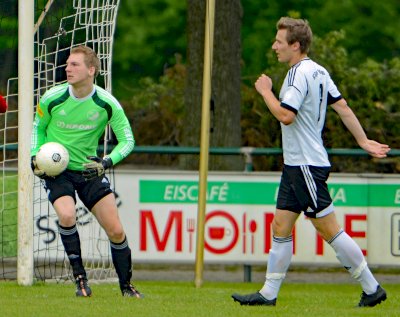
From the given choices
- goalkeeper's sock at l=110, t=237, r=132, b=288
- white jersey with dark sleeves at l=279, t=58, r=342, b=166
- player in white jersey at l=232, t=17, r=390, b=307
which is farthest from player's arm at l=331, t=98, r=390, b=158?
goalkeeper's sock at l=110, t=237, r=132, b=288

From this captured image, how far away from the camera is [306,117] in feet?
34.0

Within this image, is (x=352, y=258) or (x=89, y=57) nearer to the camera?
(x=352, y=258)

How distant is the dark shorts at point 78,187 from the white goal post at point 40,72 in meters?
1.60

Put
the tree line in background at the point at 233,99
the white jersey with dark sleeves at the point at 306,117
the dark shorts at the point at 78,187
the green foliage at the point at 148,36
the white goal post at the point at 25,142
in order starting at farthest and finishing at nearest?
1. the green foliage at the point at 148,36
2. the tree line in background at the point at 233,99
3. the white goal post at the point at 25,142
4. the dark shorts at the point at 78,187
5. the white jersey with dark sleeves at the point at 306,117

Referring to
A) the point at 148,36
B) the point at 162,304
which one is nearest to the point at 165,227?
the point at 162,304

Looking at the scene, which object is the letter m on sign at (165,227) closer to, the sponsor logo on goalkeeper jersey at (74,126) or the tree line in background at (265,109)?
the tree line in background at (265,109)

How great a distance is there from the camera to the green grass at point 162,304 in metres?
9.96

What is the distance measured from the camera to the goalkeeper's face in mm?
11039

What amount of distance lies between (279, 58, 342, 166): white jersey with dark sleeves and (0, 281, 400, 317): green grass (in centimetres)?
113

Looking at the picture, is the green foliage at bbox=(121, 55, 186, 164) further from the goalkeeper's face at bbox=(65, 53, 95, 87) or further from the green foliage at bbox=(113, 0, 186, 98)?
the green foliage at bbox=(113, 0, 186, 98)

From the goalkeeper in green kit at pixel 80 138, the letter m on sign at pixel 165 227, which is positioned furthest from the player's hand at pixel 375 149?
the letter m on sign at pixel 165 227

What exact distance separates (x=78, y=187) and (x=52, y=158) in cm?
42

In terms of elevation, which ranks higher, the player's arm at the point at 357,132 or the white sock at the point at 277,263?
the player's arm at the point at 357,132

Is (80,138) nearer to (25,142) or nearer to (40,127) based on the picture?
(40,127)
